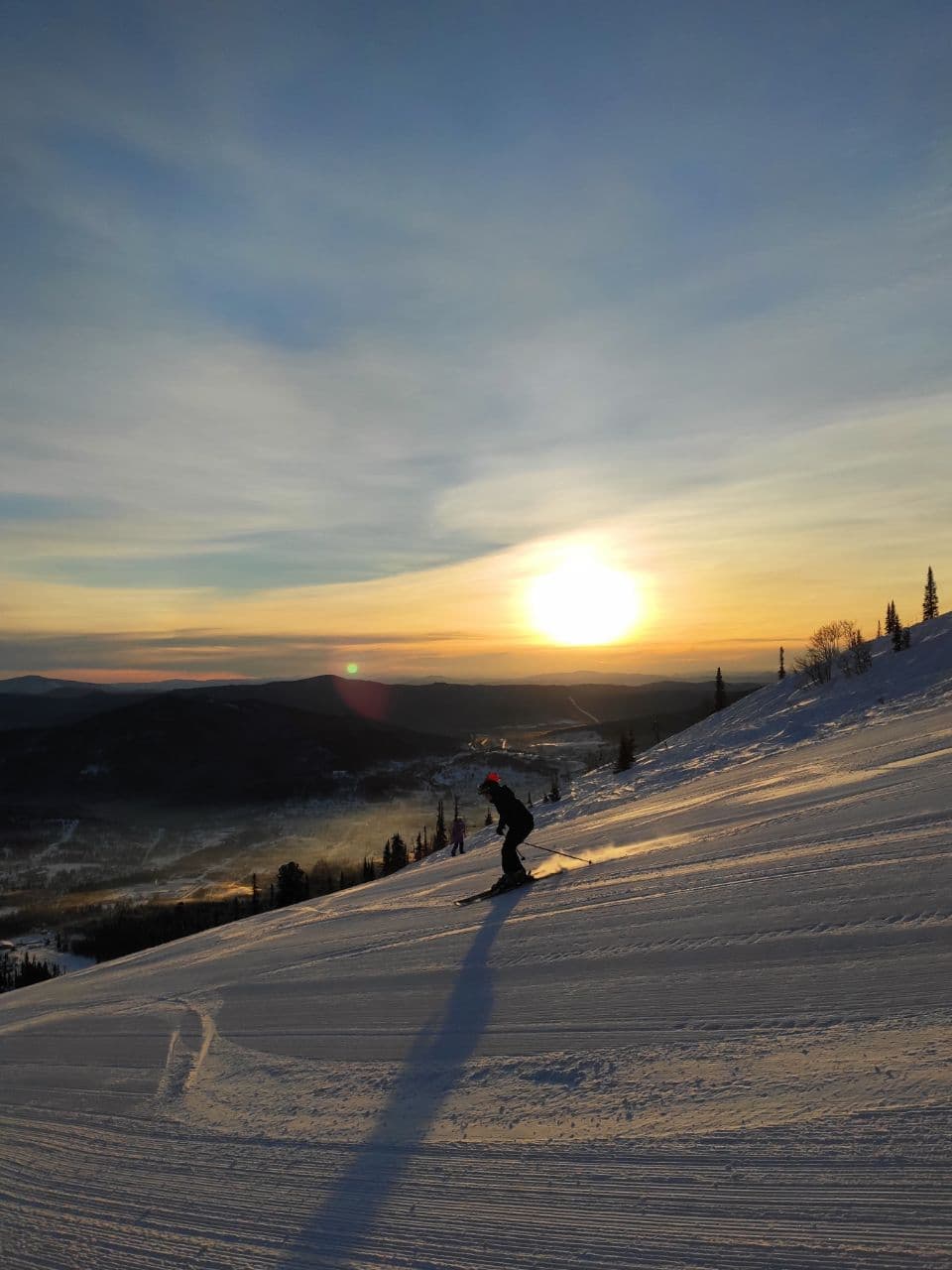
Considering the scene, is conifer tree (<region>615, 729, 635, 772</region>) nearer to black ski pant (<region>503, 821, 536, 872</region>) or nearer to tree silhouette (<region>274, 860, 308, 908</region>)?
black ski pant (<region>503, 821, 536, 872</region>)

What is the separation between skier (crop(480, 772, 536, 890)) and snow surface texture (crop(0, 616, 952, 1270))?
1.00m

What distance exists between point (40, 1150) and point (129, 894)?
210 m

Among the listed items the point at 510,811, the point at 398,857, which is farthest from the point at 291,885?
the point at 510,811

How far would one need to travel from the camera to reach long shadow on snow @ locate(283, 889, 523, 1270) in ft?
11.1

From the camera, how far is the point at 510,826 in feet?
34.3

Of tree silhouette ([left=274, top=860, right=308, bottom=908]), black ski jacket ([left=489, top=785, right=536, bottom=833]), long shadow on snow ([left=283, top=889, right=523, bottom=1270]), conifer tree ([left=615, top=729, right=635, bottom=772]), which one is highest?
black ski jacket ([left=489, top=785, right=536, bottom=833])

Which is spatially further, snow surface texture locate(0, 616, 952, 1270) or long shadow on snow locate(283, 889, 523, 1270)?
long shadow on snow locate(283, 889, 523, 1270)

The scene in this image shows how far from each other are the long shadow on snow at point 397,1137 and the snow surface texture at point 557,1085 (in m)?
0.02

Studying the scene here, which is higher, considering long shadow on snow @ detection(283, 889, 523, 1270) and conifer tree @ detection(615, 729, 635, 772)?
long shadow on snow @ detection(283, 889, 523, 1270)

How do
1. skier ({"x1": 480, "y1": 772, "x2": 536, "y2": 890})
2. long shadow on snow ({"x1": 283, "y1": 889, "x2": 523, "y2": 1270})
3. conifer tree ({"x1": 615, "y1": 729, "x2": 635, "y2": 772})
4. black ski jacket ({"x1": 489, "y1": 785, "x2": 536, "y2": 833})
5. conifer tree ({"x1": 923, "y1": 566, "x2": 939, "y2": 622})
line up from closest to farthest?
long shadow on snow ({"x1": 283, "y1": 889, "x2": 523, "y2": 1270}) → skier ({"x1": 480, "y1": 772, "x2": 536, "y2": 890}) → black ski jacket ({"x1": 489, "y1": 785, "x2": 536, "y2": 833}) → conifer tree ({"x1": 615, "y1": 729, "x2": 635, "y2": 772}) → conifer tree ({"x1": 923, "y1": 566, "x2": 939, "y2": 622})

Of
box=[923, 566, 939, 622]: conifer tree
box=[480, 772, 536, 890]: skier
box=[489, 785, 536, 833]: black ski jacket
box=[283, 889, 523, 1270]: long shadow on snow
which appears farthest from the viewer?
box=[923, 566, 939, 622]: conifer tree

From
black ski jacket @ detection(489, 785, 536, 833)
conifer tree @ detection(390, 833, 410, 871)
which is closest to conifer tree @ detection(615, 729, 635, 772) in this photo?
black ski jacket @ detection(489, 785, 536, 833)

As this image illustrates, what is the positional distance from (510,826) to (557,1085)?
20.1 feet

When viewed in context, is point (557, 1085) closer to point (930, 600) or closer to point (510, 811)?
point (510, 811)
